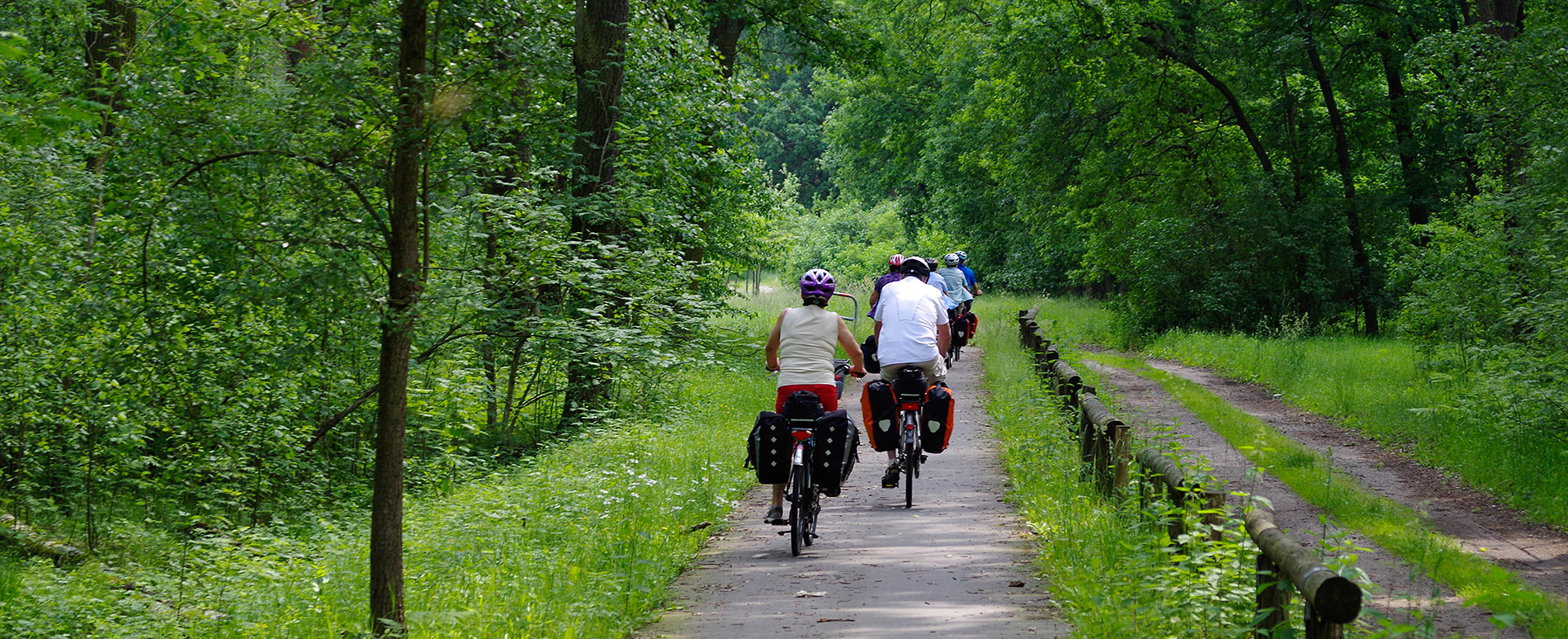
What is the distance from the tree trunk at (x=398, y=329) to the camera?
18.5 feet

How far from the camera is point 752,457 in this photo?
332 inches

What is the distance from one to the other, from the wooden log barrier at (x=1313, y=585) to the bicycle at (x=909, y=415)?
16.4ft

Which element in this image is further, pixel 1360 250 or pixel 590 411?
pixel 1360 250

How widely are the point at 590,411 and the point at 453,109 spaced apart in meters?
9.39

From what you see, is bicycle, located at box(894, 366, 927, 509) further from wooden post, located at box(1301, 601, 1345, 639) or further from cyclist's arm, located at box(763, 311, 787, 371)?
wooden post, located at box(1301, 601, 1345, 639)

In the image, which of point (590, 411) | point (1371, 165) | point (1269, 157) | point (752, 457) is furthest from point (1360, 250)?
point (752, 457)

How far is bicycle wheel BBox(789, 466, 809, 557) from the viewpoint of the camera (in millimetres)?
8133

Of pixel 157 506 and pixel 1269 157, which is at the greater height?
pixel 1269 157

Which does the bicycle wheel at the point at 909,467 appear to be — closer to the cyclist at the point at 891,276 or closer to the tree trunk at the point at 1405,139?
the cyclist at the point at 891,276

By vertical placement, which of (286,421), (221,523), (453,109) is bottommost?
(221,523)

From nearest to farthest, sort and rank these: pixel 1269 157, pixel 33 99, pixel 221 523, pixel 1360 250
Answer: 1. pixel 33 99
2. pixel 221 523
3. pixel 1360 250
4. pixel 1269 157

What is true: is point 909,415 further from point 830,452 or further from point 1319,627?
point 1319,627

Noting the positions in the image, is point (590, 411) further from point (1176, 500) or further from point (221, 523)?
point (1176, 500)

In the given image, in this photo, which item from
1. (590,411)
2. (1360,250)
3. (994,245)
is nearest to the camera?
(590,411)
